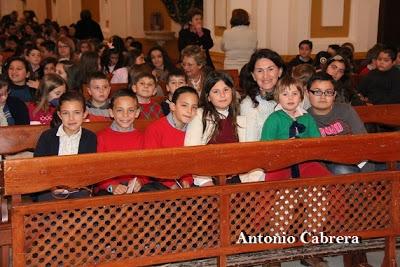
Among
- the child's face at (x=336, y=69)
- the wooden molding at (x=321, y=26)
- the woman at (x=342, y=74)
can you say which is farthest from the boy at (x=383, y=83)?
the wooden molding at (x=321, y=26)

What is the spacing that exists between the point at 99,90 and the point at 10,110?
31.2 inches

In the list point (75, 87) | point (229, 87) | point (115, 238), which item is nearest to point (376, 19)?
point (75, 87)

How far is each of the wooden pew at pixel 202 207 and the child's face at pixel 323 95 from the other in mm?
989

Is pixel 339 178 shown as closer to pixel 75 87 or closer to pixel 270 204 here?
pixel 270 204

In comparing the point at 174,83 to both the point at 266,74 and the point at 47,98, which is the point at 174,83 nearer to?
the point at 47,98

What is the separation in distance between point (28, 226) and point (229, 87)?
1745 mm

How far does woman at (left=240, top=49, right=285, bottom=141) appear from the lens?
465 cm

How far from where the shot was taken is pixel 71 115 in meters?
4.62

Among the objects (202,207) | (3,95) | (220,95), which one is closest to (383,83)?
(220,95)

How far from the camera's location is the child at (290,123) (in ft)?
13.9

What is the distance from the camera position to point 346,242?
3834 millimetres

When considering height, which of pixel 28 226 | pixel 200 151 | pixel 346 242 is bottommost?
pixel 346 242

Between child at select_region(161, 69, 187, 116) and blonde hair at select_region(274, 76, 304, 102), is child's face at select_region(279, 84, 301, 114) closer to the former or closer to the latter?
blonde hair at select_region(274, 76, 304, 102)

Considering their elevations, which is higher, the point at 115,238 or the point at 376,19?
the point at 376,19
